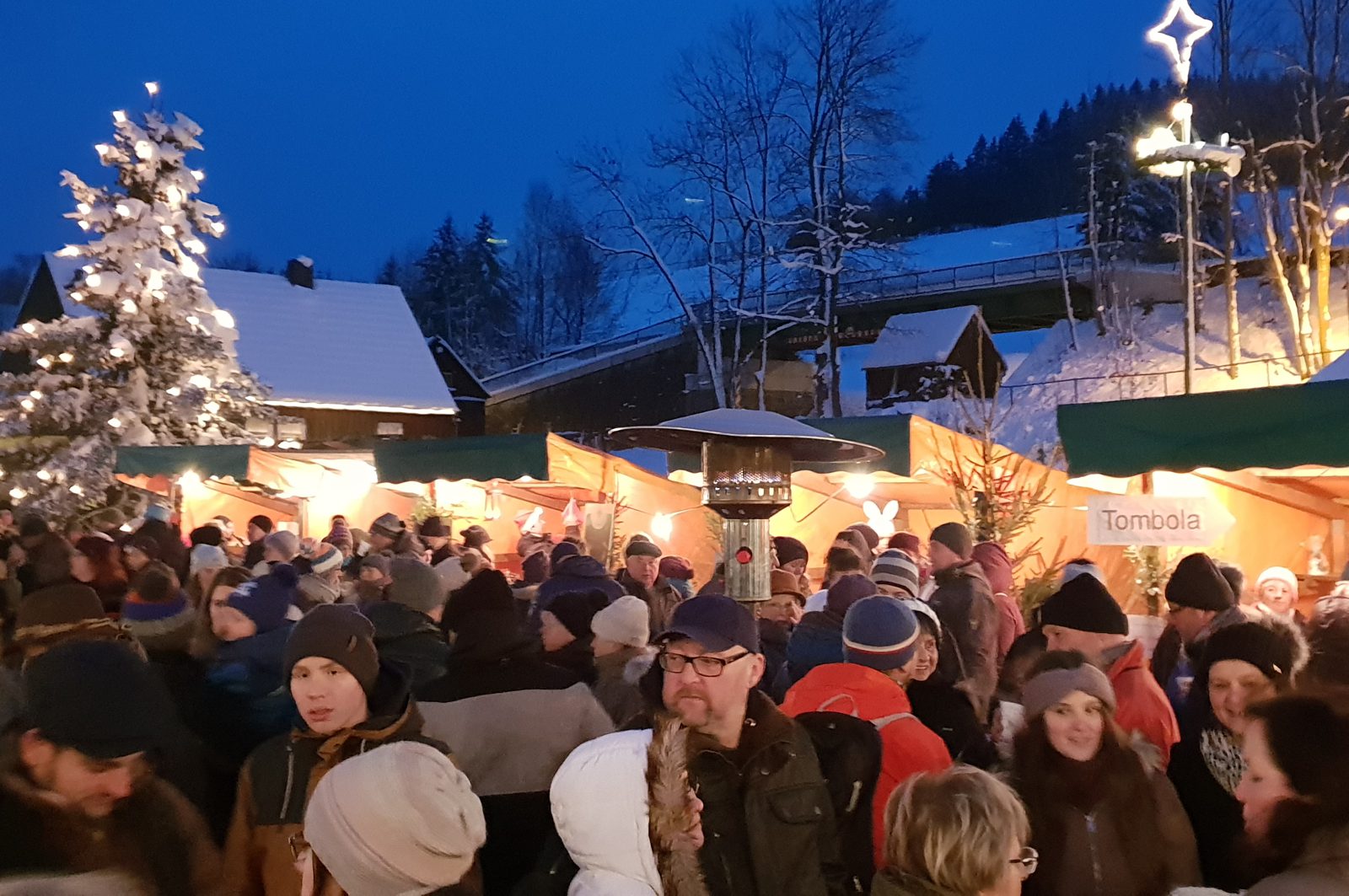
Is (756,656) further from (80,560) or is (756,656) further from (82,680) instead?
(80,560)

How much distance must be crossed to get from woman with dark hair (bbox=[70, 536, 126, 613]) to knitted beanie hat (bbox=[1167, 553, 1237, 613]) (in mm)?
6046

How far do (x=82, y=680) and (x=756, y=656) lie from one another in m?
1.60

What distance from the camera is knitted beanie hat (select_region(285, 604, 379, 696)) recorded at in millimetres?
3004

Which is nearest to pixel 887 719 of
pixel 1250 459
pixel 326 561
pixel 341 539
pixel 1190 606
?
pixel 1190 606

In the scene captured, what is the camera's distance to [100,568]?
23.4 ft

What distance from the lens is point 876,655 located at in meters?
3.54

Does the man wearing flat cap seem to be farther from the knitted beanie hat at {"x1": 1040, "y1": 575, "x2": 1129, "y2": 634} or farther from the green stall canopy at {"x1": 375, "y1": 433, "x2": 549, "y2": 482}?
the knitted beanie hat at {"x1": 1040, "y1": 575, "x2": 1129, "y2": 634}

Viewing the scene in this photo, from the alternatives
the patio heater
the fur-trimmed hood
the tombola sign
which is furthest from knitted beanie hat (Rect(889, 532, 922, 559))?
the fur-trimmed hood

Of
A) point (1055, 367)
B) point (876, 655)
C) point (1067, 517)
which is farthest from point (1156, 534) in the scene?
point (1055, 367)

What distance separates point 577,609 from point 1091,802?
2.30 metres

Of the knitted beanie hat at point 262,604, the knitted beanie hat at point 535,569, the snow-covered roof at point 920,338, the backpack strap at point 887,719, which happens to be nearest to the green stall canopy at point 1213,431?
the knitted beanie hat at point 535,569

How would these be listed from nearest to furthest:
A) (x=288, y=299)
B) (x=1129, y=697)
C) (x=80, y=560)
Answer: (x=1129, y=697), (x=80, y=560), (x=288, y=299)

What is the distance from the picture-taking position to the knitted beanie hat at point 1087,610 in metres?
4.23

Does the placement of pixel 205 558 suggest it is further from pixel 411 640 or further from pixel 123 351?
pixel 123 351
